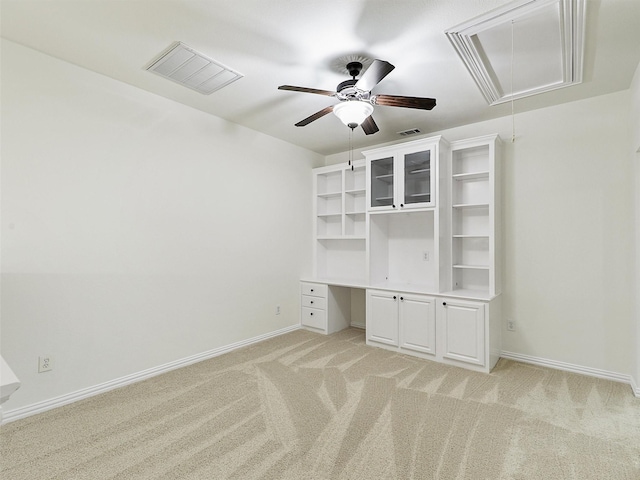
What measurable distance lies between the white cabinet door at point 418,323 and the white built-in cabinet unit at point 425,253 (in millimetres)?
11

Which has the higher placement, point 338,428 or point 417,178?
point 417,178

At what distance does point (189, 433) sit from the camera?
2.21 m

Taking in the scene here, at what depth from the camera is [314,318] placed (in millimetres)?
4574

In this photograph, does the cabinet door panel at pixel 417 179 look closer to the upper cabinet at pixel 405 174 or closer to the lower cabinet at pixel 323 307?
the upper cabinet at pixel 405 174

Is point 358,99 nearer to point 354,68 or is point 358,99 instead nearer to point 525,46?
point 354,68

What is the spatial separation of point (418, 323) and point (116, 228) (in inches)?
122

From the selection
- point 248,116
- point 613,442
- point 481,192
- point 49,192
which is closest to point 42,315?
point 49,192

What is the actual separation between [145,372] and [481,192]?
3933 mm

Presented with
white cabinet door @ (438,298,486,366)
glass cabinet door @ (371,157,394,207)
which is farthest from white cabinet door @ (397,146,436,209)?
white cabinet door @ (438,298,486,366)

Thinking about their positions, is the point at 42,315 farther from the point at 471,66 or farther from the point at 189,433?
the point at 471,66

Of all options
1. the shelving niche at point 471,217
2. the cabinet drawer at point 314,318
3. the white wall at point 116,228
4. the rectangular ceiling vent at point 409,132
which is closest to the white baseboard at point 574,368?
the shelving niche at point 471,217

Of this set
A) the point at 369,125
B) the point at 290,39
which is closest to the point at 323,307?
the point at 369,125

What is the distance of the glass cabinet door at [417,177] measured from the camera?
368cm

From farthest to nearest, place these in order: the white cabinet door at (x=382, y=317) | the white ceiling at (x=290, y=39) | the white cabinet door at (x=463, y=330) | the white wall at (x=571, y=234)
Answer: the white cabinet door at (x=382, y=317), the white cabinet door at (x=463, y=330), the white wall at (x=571, y=234), the white ceiling at (x=290, y=39)
